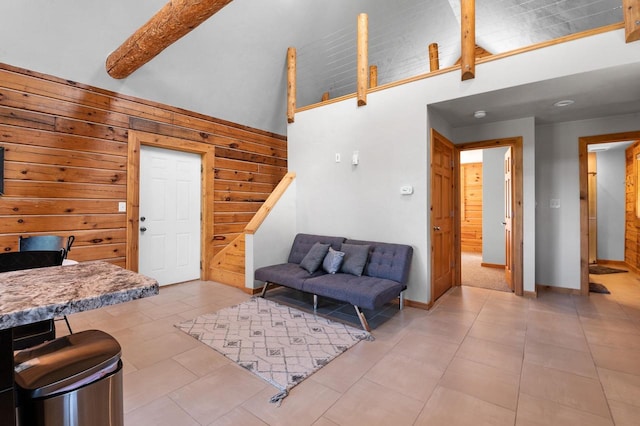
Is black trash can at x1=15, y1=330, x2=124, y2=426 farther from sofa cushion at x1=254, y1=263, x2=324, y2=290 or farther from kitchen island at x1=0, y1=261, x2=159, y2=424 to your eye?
sofa cushion at x1=254, y1=263, x2=324, y2=290

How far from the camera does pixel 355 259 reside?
339cm

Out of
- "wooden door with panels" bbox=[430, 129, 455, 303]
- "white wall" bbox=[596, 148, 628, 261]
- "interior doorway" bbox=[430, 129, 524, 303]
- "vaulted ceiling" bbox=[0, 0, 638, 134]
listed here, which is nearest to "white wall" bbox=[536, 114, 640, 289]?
"vaulted ceiling" bbox=[0, 0, 638, 134]

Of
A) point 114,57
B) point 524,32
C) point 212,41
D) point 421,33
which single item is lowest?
point 114,57

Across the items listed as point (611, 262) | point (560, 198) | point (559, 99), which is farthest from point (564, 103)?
point (611, 262)

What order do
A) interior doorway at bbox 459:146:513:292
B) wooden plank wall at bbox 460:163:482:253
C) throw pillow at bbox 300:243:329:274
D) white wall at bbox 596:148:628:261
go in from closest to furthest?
throw pillow at bbox 300:243:329:274 → interior doorway at bbox 459:146:513:292 → white wall at bbox 596:148:628:261 → wooden plank wall at bbox 460:163:482:253

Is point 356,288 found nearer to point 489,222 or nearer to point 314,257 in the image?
point 314,257

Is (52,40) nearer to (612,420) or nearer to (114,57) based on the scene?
(114,57)

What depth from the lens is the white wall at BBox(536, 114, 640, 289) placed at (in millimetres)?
3838

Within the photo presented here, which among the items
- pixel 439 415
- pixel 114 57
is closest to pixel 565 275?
pixel 439 415

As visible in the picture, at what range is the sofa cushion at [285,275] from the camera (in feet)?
10.7

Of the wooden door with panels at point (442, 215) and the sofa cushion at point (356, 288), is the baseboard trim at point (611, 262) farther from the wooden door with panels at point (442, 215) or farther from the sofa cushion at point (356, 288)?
the sofa cushion at point (356, 288)

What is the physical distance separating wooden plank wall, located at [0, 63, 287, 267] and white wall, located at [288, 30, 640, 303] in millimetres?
1936

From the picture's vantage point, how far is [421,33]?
567 centimetres

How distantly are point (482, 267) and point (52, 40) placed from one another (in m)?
6.77
